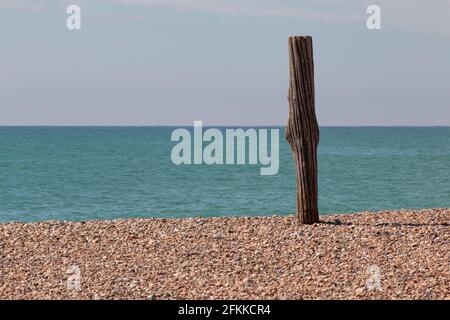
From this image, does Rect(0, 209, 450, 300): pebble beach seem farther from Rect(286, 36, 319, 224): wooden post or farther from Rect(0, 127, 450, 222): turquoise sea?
Rect(0, 127, 450, 222): turquoise sea

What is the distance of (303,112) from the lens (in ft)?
44.0

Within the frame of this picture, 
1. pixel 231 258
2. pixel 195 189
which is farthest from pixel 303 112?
pixel 195 189

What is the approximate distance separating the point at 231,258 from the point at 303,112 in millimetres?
3222

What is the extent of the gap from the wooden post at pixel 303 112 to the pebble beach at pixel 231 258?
0.99 metres

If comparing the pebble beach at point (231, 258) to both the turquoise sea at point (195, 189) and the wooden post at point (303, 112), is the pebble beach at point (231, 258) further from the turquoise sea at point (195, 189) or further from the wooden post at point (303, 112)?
the turquoise sea at point (195, 189)

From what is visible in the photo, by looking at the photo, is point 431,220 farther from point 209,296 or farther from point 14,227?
point 14,227

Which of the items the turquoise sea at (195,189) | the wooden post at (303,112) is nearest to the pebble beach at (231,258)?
the wooden post at (303,112)

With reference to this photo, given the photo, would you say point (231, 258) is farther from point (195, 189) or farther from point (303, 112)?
point (195, 189)

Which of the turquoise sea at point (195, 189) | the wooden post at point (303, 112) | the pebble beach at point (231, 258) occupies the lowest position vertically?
the turquoise sea at point (195, 189)

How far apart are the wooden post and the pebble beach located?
0.99 meters

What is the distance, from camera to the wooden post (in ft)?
43.9

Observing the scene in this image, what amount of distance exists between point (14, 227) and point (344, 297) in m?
7.26

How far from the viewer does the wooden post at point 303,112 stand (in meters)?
13.4
